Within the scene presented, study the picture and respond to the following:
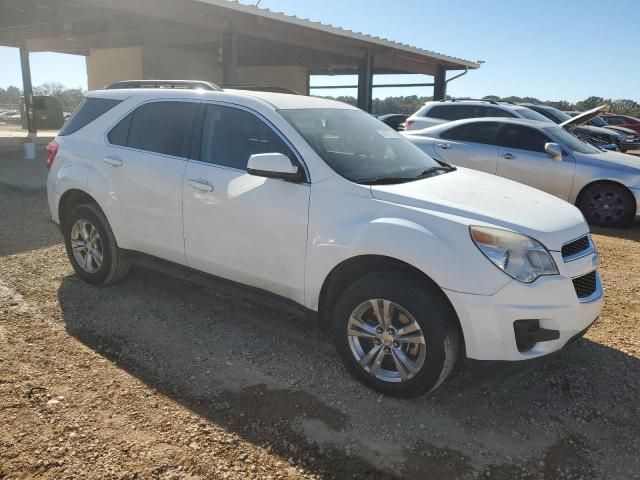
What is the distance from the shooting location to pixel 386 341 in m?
3.06

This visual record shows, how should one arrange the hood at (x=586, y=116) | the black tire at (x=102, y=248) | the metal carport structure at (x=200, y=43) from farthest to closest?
1. the metal carport structure at (x=200, y=43)
2. the hood at (x=586, y=116)
3. the black tire at (x=102, y=248)

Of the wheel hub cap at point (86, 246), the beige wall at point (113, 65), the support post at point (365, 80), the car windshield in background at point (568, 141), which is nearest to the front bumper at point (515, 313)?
the wheel hub cap at point (86, 246)

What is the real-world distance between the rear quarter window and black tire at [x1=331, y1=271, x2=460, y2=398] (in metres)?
2.91

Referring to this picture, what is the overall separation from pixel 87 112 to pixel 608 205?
7074 millimetres

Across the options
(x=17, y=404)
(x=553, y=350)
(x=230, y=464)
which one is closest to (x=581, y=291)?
(x=553, y=350)

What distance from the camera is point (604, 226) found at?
7801 millimetres

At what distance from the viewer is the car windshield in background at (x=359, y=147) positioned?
3.40 metres

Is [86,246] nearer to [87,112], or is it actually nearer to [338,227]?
[87,112]

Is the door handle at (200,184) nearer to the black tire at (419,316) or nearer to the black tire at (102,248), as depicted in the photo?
the black tire at (102,248)

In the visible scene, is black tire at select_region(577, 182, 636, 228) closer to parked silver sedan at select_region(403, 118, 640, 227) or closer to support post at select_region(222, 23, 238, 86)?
parked silver sedan at select_region(403, 118, 640, 227)

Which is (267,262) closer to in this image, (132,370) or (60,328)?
(132,370)

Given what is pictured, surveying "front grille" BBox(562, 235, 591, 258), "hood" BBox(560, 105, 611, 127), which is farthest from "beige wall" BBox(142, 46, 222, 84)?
"front grille" BBox(562, 235, 591, 258)

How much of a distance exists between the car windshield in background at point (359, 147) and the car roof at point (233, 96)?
0.10 m

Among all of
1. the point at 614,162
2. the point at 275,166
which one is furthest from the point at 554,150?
the point at 275,166
